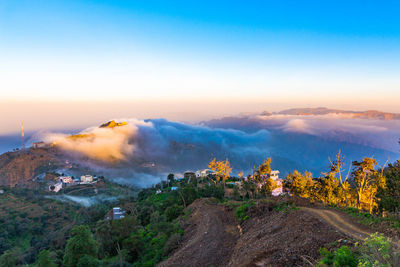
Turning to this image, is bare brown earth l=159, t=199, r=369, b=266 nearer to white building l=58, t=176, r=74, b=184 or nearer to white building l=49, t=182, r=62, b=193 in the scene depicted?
white building l=49, t=182, r=62, b=193

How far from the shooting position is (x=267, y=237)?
13141 mm

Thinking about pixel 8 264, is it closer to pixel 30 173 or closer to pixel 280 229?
pixel 280 229

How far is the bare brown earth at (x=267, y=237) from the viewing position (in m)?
10.3

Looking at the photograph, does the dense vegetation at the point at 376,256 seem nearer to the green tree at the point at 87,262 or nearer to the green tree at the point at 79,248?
the green tree at the point at 87,262

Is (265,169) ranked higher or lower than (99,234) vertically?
higher

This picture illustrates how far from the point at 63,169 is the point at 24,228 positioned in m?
108

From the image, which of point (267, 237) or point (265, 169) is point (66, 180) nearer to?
point (265, 169)

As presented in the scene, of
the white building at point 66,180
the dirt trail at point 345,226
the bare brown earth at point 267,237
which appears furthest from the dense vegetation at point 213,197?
the white building at point 66,180

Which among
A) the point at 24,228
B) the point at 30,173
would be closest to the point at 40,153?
the point at 30,173

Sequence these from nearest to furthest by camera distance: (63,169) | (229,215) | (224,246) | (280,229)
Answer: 1. (280,229)
2. (224,246)
3. (229,215)
4. (63,169)

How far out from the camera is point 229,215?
2117 cm

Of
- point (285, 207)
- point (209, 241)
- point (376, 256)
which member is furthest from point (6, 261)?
point (376, 256)

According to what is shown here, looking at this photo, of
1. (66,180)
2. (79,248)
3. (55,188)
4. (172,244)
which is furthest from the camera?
(66,180)

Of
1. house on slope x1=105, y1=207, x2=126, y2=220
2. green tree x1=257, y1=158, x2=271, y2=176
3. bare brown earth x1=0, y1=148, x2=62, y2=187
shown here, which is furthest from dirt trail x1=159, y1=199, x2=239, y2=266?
bare brown earth x1=0, y1=148, x2=62, y2=187
